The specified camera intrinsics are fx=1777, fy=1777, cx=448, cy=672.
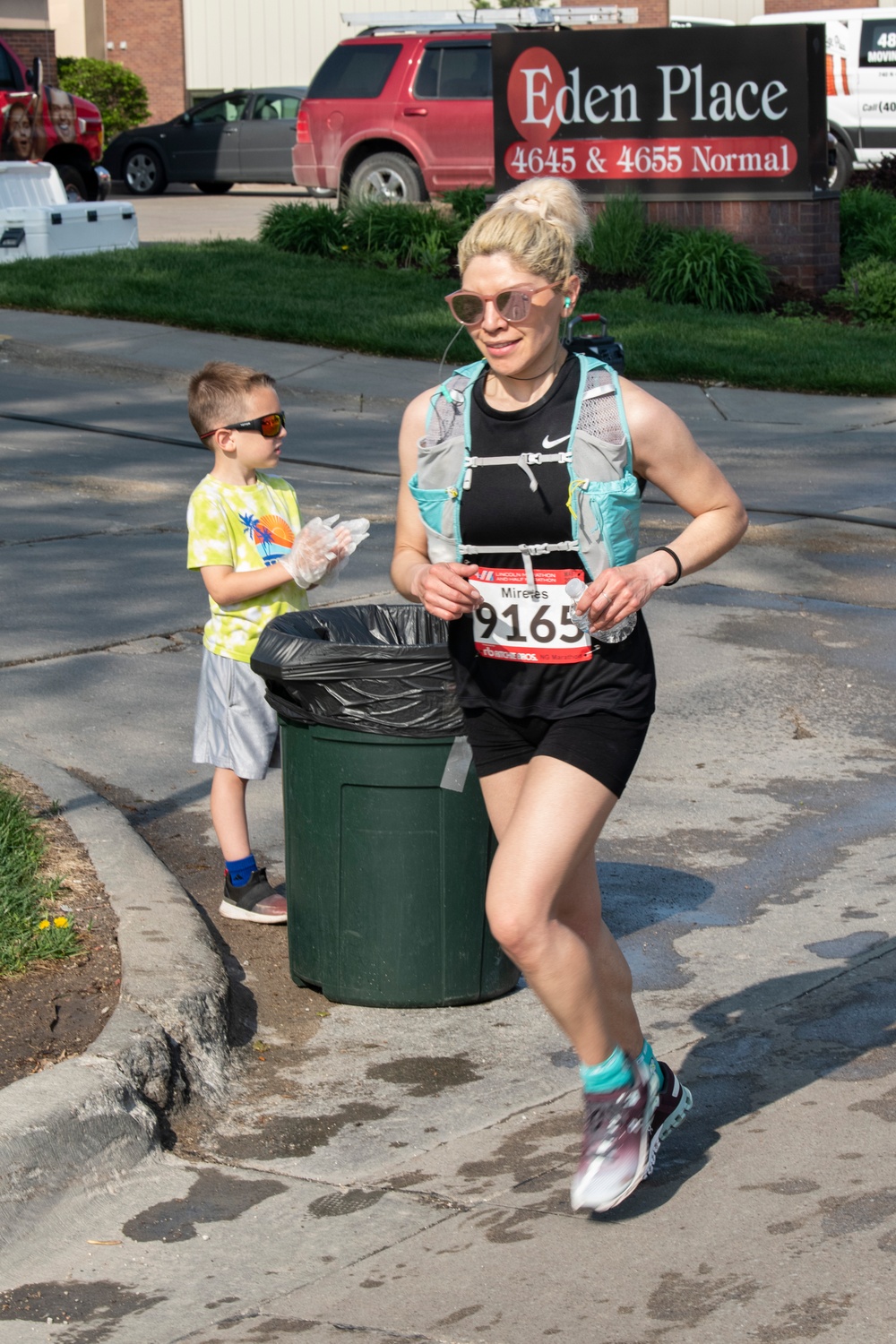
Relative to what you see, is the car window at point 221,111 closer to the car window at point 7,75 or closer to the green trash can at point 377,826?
the car window at point 7,75

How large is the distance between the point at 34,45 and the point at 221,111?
3446mm

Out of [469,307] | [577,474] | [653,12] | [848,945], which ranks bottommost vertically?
[848,945]

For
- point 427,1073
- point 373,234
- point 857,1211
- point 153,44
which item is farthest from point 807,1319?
point 153,44

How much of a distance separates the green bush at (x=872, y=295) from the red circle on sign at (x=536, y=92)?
11.2 feet

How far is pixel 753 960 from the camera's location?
189 inches

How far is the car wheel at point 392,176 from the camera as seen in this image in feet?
70.3

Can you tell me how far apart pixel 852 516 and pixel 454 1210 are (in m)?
7.28

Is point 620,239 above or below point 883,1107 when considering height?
above

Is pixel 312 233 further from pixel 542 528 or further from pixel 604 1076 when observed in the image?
pixel 604 1076

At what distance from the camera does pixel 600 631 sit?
3.29 m

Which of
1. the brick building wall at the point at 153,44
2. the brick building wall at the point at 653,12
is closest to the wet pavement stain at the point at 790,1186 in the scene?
the brick building wall at the point at 653,12

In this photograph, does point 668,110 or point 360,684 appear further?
point 668,110

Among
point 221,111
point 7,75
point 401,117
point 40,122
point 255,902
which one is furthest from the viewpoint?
point 221,111

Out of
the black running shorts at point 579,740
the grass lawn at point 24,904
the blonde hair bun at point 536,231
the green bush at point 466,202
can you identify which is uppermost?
the blonde hair bun at point 536,231
